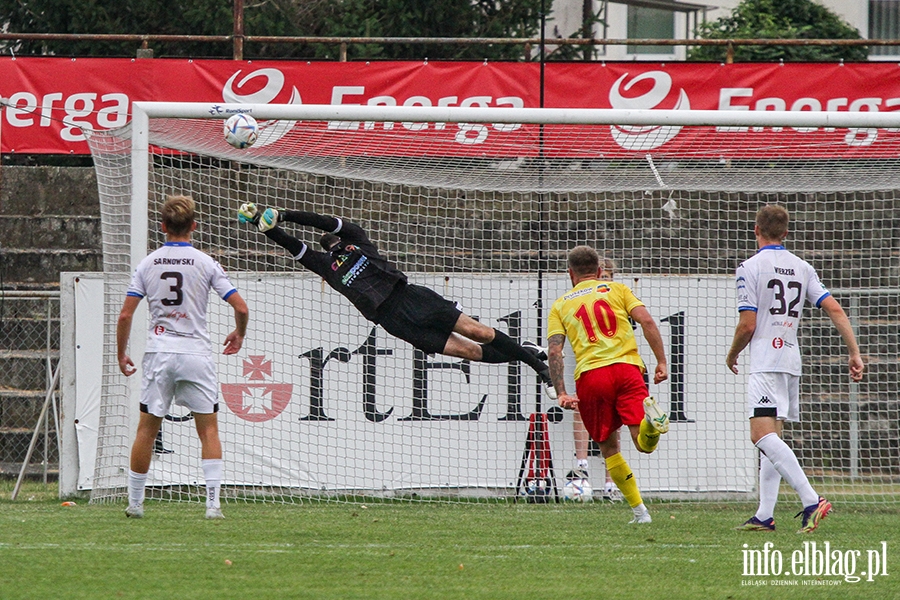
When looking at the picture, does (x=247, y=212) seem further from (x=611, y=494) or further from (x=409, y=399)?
(x=611, y=494)

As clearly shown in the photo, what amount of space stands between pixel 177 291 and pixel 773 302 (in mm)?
3553

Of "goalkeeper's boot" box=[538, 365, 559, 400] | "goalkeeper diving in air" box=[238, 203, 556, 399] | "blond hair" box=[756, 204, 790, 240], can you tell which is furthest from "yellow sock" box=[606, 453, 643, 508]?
"goalkeeper's boot" box=[538, 365, 559, 400]

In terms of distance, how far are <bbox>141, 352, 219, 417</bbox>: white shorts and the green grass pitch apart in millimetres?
714

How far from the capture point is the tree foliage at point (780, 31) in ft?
54.5

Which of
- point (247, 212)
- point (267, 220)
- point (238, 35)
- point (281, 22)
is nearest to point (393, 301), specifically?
point (267, 220)

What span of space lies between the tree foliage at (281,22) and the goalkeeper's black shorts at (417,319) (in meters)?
6.61

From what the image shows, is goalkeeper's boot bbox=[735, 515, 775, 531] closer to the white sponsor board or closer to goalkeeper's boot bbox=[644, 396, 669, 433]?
goalkeeper's boot bbox=[644, 396, 669, 433]

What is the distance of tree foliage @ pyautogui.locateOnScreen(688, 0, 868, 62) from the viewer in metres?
16.6

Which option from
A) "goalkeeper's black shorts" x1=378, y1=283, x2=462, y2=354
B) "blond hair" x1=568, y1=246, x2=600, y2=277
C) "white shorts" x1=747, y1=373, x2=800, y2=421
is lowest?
"white shorts" x1=747, y1=373, x2=800, y2=421

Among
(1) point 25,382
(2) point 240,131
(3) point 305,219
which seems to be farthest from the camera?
(1) point 25,382

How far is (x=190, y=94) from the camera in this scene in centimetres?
1223

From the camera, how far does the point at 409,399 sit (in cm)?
954

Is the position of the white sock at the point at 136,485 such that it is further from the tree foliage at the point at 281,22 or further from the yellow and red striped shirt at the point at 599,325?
the tree foliage at the point at 281,22

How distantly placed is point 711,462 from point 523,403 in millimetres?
1642
